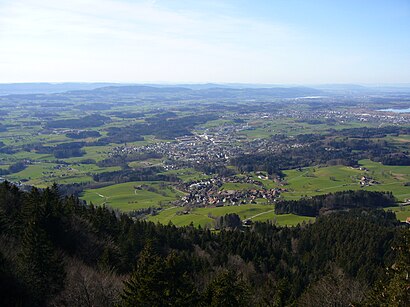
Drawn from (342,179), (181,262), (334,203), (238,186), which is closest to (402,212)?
(334,203)

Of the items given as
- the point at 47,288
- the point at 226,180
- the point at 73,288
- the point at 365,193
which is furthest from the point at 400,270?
the point at 226,180

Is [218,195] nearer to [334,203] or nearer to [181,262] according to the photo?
[334,203]

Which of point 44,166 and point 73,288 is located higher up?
point 73,288

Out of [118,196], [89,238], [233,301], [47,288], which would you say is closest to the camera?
[233,301]

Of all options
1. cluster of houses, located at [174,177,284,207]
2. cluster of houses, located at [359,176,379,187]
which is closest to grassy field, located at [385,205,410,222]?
cluster of houses, located at [359,176,379,187]

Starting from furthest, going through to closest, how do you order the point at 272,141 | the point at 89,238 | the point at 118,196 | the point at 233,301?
the point at 272,141 → the point at 118,196 → the point at 89,238 → the point at 233,301

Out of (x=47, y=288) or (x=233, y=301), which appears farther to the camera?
(x=47, y=288)

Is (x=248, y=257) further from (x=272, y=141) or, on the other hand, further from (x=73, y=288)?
(x=272, y=141)
